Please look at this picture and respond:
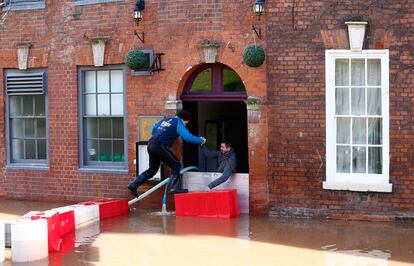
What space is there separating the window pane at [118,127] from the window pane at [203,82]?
1.62 m

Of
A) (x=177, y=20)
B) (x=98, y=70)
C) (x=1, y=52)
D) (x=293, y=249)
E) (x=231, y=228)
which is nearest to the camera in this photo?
(x=293, y=249)

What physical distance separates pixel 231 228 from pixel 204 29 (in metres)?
3.72

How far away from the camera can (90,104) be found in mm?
15352

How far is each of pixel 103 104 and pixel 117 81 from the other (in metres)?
0.56

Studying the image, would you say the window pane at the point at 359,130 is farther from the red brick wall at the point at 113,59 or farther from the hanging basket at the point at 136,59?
the hanging basket at the point at 136,59

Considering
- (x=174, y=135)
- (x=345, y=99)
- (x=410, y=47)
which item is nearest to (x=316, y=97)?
(x=345, y=99)

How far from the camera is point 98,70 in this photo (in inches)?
597

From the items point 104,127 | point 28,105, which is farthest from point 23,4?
point 104,127

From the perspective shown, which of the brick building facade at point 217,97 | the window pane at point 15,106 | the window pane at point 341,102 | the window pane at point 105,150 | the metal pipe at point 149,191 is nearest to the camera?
the brick building facade at point 217,97

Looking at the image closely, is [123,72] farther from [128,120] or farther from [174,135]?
[174,135]

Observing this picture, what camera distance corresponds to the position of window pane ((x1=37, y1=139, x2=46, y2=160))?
1595 cm

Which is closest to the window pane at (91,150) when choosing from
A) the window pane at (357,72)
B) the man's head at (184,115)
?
the man's head at (184,115)

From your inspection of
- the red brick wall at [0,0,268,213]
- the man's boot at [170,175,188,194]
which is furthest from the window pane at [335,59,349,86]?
the man's boot at [170,175,188,194]

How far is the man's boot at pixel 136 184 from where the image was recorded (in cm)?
1375
